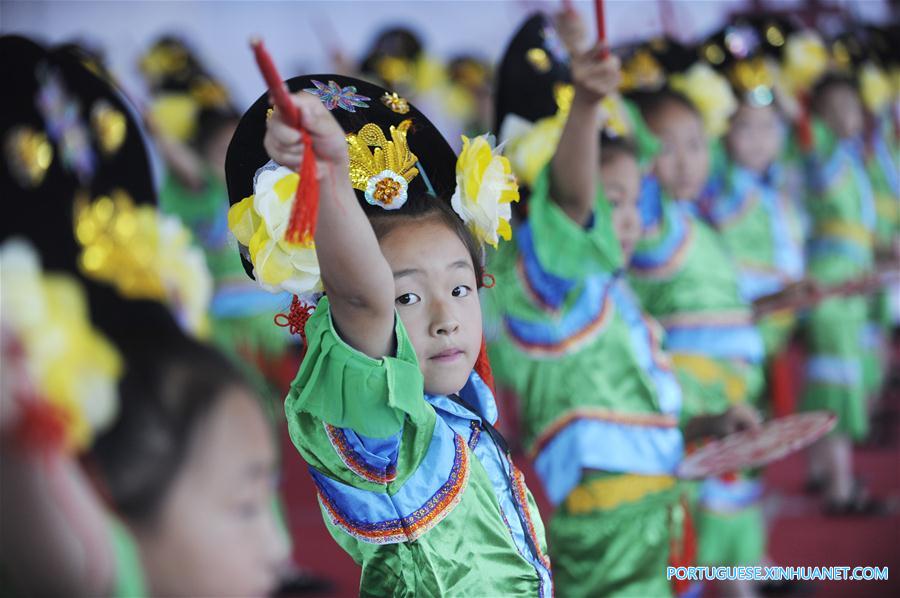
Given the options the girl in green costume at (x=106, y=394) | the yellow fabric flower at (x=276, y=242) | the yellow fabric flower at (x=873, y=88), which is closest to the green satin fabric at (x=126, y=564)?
the girl in green costume at (x=106, y=394)

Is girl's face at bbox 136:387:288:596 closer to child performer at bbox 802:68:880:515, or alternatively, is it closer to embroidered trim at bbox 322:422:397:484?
embroidered trim at bbox 322:422:397:484

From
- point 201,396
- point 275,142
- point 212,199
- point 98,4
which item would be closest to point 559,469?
point 201,396

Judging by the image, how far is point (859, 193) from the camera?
438 centimetres

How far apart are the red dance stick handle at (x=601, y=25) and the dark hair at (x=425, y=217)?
42 cm

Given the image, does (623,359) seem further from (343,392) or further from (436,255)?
(343,392)

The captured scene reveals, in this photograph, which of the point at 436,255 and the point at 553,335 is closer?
the point at 436,255

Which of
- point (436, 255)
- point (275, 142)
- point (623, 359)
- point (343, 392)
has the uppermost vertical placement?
point (275, 142)

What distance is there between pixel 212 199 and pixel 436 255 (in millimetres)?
2381

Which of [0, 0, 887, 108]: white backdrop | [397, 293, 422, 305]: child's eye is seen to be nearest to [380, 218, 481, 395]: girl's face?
[397, 293, 422, 305]: child's eye

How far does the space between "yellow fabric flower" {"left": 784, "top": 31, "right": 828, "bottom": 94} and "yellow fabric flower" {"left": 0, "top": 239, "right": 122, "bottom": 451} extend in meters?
3.26

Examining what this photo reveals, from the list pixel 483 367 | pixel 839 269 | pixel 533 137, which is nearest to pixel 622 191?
pixel 533 137

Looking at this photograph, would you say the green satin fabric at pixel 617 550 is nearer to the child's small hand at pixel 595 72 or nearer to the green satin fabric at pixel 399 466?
the green satin fabric at pixel 399 466

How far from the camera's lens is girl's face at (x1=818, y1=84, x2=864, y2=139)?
14.7ft

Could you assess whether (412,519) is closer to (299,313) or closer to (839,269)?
(299,313)
